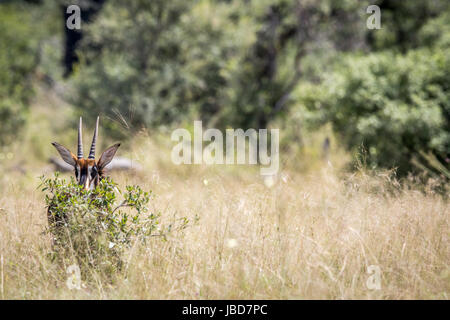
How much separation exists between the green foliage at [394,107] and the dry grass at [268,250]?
8.91ft

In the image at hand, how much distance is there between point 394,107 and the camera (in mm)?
7672

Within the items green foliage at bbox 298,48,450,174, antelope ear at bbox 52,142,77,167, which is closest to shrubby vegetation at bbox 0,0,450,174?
green foliage at bbox 298,48,450,174

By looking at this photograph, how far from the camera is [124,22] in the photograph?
1121cm

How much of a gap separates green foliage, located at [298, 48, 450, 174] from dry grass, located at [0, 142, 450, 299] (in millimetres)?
2716

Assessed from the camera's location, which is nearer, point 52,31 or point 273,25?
point 273,25

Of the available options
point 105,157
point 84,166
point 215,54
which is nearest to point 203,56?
point 215,54

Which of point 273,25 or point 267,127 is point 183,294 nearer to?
point 267,127

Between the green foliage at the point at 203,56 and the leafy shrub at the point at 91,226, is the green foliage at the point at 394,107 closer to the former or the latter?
the green foliage at the point at 203,56

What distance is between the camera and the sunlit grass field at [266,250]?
3.65 metres

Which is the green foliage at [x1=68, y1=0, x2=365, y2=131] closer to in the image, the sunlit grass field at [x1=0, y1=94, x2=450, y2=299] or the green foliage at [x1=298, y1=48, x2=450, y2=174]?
the green foliage at [x1=298, y1=48, x2=450, y2=174]

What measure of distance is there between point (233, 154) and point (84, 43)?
5806 millimetres

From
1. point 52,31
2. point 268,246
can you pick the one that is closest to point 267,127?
point 268,246

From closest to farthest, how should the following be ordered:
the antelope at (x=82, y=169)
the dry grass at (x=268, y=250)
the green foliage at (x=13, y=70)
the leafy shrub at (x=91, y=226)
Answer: the dry grass at (x=268, y=250)
the leafy shrub at (x=91, y=226)
the antelope at (x=82, y=169)
the green foliage at (x=13, y=70)

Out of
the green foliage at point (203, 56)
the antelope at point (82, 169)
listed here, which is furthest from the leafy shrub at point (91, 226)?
the green foliage at point (203, 56)
